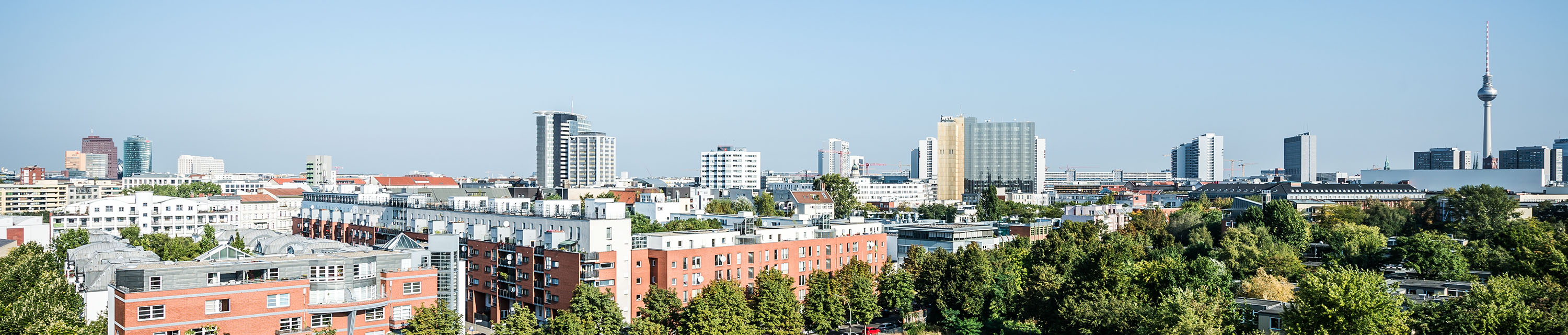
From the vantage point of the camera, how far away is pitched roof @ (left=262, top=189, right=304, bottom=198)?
11456 cm

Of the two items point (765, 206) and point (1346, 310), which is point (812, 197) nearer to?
point (765, 206)

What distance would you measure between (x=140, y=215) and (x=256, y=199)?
2059 cm

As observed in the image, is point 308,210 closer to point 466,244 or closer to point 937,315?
point 466,244

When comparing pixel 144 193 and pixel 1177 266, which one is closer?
pixel 1177 266

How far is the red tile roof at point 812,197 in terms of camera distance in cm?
11969

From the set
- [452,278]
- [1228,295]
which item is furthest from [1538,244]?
[452,278]

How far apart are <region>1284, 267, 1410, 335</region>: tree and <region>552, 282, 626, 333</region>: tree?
25.5 meters

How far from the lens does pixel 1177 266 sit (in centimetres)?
4859

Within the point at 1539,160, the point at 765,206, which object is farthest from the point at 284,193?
the point at 1539,160

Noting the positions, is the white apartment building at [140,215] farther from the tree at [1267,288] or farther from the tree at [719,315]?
the tree at [1267,288]

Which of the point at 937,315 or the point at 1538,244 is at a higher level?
the point at 1538,244

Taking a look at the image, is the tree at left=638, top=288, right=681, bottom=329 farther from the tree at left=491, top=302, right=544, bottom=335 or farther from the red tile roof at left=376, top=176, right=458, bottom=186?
the red tile roof at left=376, top=176, right=458, bottom=186

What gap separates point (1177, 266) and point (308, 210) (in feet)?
202

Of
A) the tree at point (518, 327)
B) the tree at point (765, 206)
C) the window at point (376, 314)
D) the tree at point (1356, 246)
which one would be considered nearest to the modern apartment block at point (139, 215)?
the tree at point (765, 206)
